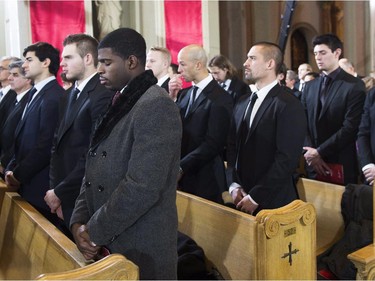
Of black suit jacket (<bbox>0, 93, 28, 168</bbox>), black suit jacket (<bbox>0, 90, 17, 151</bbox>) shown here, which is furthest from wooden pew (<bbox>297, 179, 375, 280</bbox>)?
black suit jacket (<bbox>0, 90, 17, 151</bbox>)

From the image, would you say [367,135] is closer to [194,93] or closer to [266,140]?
[266,140]

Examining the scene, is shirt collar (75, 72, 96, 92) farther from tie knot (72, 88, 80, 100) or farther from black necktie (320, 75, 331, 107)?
black necktie (320, 75, 331, 107)

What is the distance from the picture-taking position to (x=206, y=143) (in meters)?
3.37

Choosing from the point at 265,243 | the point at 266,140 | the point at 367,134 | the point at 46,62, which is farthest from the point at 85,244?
the point at 367,134

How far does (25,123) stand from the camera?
339cm

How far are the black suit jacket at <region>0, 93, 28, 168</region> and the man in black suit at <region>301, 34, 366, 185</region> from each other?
90.4 inches

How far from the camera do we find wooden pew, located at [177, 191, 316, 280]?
2.21 m

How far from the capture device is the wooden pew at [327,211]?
3154 mm

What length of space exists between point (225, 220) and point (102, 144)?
1.02 metres

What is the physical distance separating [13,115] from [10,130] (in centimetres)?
12

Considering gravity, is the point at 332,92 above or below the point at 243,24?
below

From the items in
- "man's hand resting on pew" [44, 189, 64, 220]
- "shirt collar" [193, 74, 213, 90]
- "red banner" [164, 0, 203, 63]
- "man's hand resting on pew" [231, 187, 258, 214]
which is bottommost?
"man's hand resting on pew" [231, 187, 258, 214]

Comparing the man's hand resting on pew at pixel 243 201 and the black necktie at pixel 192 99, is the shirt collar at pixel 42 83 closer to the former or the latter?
the black necktie at pixel 192 99

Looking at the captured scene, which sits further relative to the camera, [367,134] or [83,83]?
[367,134]
